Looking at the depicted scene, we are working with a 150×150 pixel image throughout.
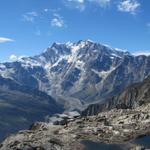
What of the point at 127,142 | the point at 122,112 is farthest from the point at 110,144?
the point at 122,112

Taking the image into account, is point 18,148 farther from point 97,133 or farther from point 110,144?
point 97,133

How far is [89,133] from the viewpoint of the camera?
126438 millimetres

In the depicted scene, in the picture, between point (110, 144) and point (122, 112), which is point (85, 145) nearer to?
point (110, 144)

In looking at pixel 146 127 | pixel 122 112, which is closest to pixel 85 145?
pixel 146 127

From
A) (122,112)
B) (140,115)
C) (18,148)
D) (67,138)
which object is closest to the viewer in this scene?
(18,148)

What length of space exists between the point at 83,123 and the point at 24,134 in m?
28.1

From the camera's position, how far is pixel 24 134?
407ft

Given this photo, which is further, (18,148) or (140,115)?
(140,115)

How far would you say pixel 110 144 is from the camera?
111 m

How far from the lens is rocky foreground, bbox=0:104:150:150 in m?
100

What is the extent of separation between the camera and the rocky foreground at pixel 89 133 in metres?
100

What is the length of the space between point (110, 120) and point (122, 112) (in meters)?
11.5

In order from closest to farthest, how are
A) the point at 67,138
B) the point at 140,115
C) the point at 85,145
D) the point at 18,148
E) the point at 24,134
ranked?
the point at 18,148 → the point at 85,145 → the point at 67,138 → the point at 24,134 → the point at 140,115

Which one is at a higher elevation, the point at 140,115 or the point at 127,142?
the point at 140,115
